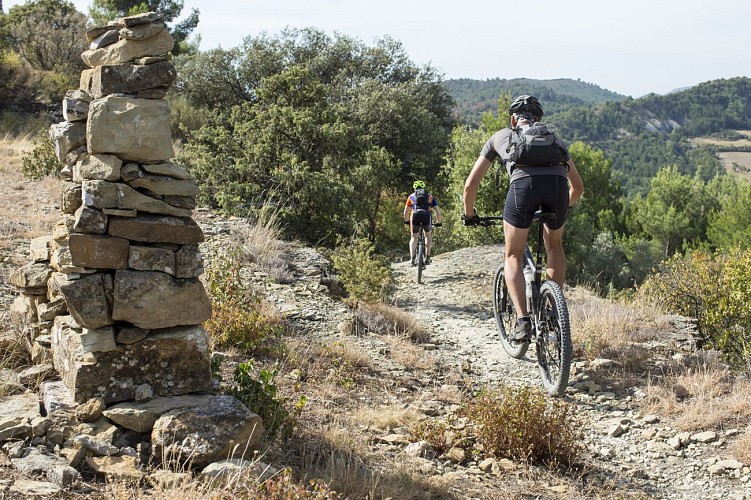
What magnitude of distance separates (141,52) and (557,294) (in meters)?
3.26

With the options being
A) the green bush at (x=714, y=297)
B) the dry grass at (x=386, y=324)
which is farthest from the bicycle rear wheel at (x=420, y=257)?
the green bush at (x=714, y=297)

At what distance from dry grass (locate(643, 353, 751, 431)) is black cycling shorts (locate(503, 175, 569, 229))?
1571 mm

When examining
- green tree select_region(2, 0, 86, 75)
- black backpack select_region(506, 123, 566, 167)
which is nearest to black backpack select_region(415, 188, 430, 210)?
black backpack select_region(506, 123, 566, 167)

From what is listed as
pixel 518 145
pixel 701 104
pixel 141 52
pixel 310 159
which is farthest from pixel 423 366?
pixel 701 104

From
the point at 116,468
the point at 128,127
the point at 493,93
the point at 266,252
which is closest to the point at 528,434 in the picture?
the point at 116,468

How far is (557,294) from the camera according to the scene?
4.99 m

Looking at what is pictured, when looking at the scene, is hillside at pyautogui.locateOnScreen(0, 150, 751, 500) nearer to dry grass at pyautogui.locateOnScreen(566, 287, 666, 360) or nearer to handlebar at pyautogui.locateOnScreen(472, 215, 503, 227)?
dry grass at pyautogui.locateOnScreen(566, 287, 666, 360)

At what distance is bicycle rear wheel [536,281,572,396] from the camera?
16.0ft

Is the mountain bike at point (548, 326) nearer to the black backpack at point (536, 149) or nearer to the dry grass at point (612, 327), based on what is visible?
the black backpack at point (536, 149)

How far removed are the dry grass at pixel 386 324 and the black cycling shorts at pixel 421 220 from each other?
14.8ft

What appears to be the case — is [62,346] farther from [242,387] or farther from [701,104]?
[701,104]

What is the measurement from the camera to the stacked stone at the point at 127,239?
3.76m

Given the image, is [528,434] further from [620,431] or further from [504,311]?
[504,311]

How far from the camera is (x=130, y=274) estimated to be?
385cm
